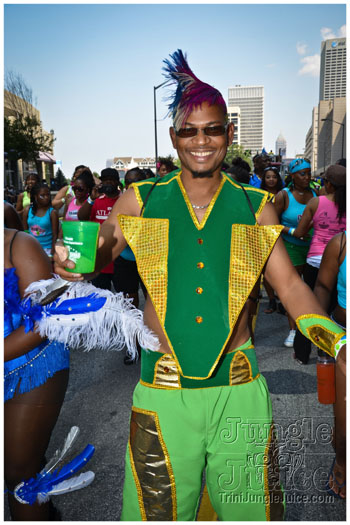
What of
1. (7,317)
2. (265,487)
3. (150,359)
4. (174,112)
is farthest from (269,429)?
(174,112)

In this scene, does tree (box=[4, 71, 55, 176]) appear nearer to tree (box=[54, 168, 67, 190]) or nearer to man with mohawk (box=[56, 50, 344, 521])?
tree (box=[54, 168, 67, 190])

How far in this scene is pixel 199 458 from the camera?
1.75m

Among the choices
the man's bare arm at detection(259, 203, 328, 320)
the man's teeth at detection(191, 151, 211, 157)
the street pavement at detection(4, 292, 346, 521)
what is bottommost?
the street pavement at detection(4, 292, 346, 521)

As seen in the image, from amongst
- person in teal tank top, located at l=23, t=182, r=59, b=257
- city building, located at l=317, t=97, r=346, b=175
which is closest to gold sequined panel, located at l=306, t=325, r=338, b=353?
person in teal tank top, located at l=23, t=182, r=59, b=257

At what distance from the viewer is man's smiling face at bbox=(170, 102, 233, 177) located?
1.90 meters

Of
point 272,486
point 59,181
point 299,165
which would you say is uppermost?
point 59,181

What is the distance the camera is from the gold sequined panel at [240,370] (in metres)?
1.82

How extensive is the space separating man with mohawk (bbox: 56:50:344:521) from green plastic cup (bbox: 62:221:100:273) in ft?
0.16

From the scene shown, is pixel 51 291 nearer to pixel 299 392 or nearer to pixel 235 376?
pixel 235 376

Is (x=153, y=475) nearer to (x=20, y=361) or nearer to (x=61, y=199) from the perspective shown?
(x=20, y=361)

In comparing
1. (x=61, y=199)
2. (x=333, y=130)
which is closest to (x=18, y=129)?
(x=61, y=199)

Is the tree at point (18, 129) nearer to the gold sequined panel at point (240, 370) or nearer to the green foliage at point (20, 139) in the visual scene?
the green foliage at point (20, 139)

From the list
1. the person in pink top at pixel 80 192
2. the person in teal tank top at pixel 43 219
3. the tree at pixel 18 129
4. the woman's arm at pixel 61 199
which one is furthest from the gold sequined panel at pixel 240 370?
the tree at pixel 18 129

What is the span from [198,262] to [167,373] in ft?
1.61
